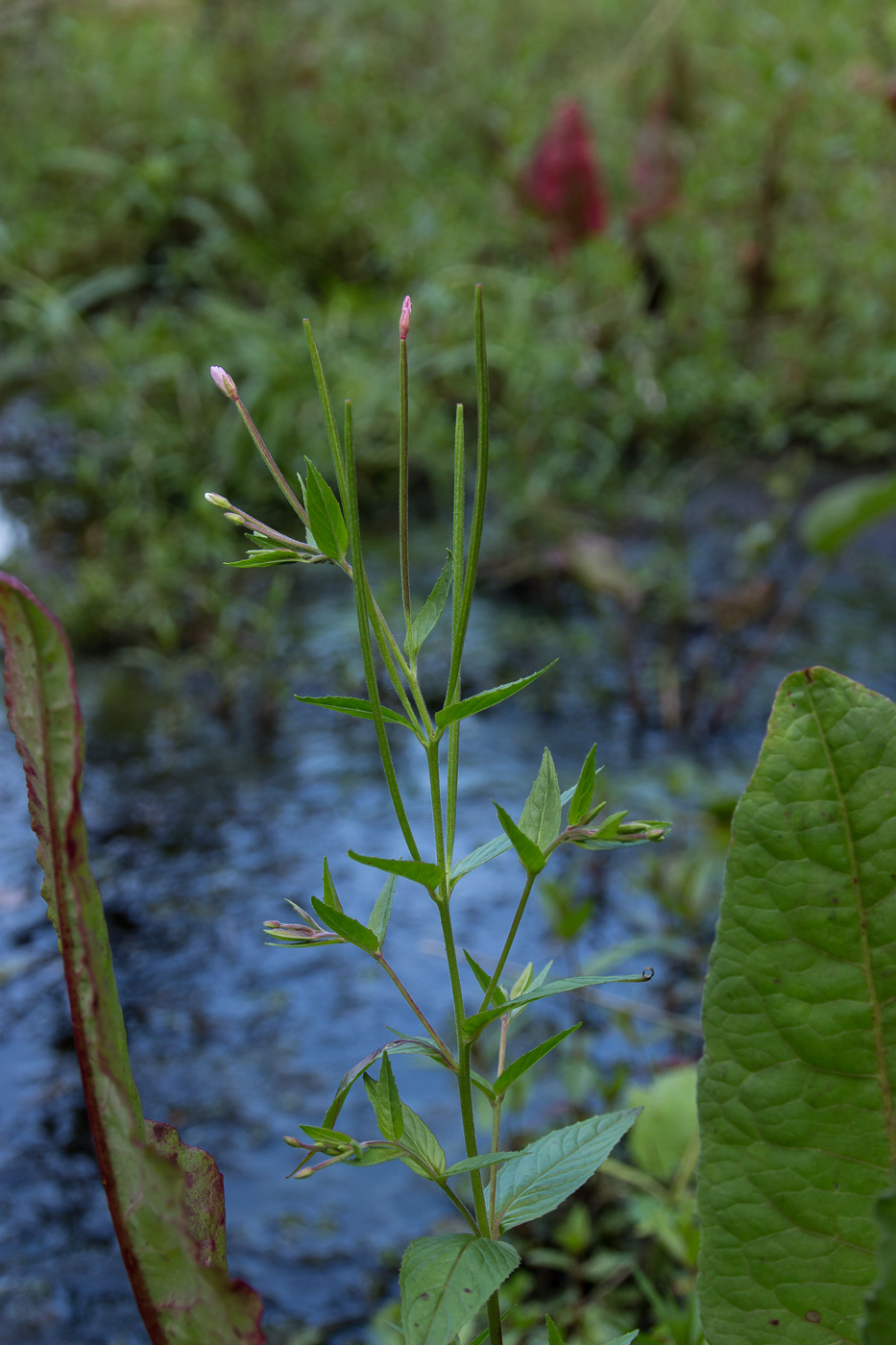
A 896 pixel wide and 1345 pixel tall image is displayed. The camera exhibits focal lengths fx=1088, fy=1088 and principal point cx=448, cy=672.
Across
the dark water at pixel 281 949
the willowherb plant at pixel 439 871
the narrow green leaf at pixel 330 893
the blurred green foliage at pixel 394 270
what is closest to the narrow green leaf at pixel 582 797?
the willowherb plant at pixel 439 871

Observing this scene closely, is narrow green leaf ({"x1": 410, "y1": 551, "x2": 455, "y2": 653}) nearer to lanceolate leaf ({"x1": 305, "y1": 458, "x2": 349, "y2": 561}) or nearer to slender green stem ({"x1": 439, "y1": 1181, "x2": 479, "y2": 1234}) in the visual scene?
lanceolate leaf ({"x1": 305, "y1": 458, "x2": 349, "y2": 561})

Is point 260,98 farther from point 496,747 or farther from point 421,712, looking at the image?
point 421,712

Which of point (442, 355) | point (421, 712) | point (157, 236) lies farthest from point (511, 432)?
point (421, 712)

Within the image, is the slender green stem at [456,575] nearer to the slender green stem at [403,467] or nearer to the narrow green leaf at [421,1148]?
the slender green stem at [403,467]

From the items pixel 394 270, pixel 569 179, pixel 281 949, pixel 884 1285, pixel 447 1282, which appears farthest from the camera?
pixel 394 270

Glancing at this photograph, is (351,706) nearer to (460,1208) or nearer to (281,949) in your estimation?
(460,1208)

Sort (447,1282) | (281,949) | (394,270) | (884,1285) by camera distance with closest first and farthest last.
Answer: (884,1285) < (447,1282) < (281,949) < (394,270)

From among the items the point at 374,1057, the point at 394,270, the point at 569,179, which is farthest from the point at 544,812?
the point at 394,270
